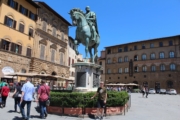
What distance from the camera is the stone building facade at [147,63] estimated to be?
47656 mm

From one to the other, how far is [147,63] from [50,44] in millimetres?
29855

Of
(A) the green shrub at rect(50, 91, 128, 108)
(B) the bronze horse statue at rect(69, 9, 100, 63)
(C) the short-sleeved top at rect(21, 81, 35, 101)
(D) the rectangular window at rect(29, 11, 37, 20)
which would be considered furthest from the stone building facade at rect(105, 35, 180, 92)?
(C) the short-sleeved top at rect(21, 81, 35, 101)

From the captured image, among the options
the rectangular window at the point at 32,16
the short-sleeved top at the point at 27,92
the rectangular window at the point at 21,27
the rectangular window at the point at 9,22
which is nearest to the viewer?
the short-sleeved top at the point at 27,92

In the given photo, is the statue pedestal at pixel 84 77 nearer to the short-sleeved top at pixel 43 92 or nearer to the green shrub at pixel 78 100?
the green shrub at pixel 78 100

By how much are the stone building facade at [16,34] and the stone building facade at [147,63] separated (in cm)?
3340

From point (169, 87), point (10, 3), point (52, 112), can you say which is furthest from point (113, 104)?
point (169, 87)

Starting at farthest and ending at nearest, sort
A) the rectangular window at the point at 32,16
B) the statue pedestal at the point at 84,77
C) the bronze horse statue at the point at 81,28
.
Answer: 1. the rectangular window at the point at 32,16
2. the bronze horse statue at the point at 81,28
3. the statue pedestal at the point at 84,77

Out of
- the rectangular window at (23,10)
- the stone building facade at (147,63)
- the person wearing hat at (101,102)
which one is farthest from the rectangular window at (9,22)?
the stone building facade at (147,63)

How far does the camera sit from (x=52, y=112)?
8.73 metres

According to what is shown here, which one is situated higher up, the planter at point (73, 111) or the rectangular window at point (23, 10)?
the rectangular window at point (23, 10)

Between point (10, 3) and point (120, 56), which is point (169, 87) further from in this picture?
point (10, 3)

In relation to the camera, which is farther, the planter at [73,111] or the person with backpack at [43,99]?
the planter at [73,111]

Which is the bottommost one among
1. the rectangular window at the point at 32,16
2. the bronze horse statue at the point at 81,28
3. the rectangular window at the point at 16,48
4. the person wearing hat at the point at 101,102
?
the person wearing hat at the point at 101,102

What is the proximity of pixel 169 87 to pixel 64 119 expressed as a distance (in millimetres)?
45417
